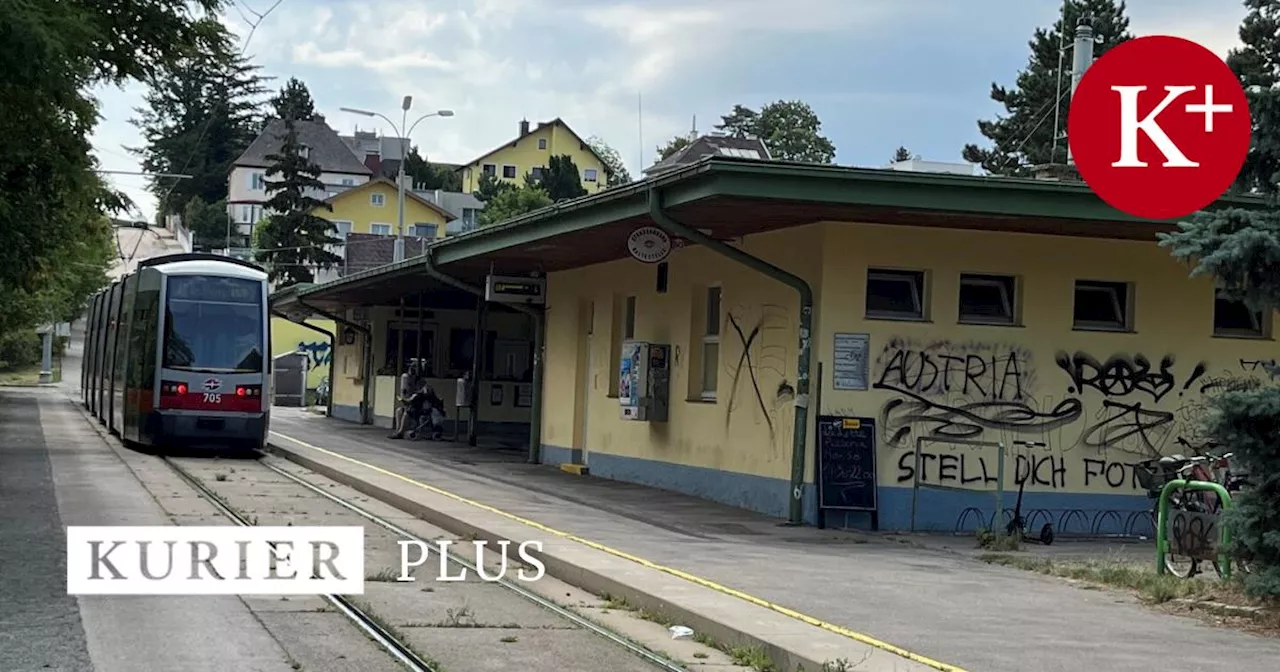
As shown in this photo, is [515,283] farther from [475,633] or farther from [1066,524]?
[475,633]

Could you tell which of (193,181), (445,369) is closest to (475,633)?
(445,369)

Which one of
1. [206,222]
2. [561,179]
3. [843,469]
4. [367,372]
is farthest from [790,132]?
[843,469]

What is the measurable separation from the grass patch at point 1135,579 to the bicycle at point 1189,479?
20 centimetres

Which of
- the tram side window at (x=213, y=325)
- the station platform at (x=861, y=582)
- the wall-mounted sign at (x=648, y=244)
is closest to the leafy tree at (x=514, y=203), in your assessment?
the tram side window at (x=213, y=325)

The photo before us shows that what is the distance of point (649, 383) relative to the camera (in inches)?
878

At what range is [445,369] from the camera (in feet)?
133

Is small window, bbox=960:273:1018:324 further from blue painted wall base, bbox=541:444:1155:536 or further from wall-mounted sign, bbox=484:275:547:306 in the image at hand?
wall-mounted sign, bbox=484:275:547:306

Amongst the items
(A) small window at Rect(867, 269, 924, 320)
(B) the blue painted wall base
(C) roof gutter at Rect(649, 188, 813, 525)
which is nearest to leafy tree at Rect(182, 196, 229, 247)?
(B) the blue painted wall base

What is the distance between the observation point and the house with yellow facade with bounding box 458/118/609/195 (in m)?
129

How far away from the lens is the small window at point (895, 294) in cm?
1784

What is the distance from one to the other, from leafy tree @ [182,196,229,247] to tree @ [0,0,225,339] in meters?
88.7

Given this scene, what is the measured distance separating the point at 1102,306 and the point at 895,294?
2.61m

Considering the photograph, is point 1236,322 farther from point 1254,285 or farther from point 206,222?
point 206,222

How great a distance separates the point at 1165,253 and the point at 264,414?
15.2m
